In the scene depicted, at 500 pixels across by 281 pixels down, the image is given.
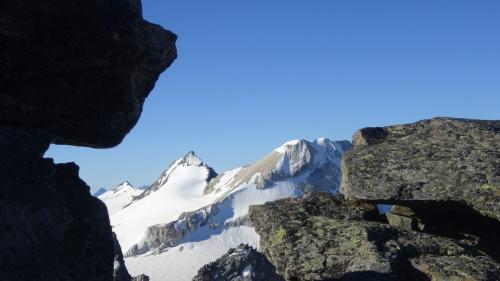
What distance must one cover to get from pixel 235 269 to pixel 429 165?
46592 millimetres

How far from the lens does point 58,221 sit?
12.5 meters

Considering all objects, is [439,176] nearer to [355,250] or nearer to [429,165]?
[429,165]

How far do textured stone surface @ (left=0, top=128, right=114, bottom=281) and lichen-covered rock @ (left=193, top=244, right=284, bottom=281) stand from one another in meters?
33.8

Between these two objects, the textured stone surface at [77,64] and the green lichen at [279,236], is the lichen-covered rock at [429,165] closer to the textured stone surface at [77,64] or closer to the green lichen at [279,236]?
the green lichen at [279,236]

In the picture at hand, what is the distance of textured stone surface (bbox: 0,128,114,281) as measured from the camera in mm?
11445

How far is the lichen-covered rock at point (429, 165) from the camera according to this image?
14.7 meters

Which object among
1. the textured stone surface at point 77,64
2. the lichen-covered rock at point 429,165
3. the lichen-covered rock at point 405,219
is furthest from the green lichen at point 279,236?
the textured stone surface at point 77,64

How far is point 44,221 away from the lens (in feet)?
39.7

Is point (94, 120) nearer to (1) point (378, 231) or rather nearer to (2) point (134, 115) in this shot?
(2) point (134, 115)

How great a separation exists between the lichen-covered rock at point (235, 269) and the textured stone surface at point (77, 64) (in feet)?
111

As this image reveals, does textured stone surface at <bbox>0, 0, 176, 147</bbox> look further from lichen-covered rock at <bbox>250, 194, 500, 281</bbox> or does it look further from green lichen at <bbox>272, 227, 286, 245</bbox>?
lichen-covered rock at <bbox>250, 194, 500, 281</bbox>

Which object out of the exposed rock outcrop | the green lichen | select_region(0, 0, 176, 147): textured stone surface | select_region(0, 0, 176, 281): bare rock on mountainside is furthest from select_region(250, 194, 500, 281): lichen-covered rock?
select_region(0, 0, 176, 147): textured stone surface

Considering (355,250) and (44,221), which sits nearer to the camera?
(44,221)

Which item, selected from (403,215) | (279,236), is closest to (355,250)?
(279,236)
